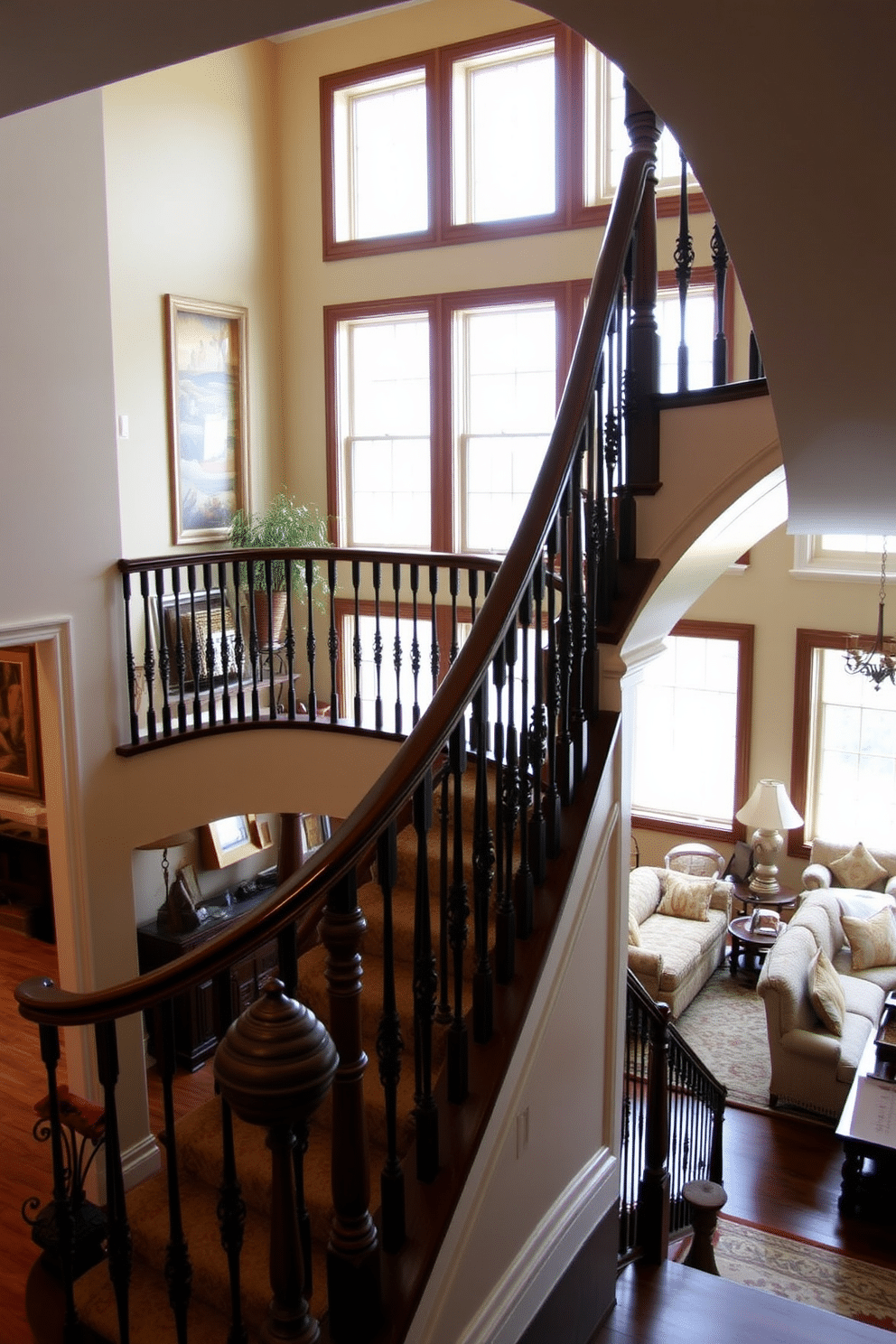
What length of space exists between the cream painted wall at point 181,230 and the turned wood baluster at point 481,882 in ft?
21.8

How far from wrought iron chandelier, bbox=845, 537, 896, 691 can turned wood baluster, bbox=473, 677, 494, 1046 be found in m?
6.14

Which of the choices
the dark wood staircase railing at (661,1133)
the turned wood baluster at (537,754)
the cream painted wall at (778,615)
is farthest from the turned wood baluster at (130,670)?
the cream painted wall at (778,615)

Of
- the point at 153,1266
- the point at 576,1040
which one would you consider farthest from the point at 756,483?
the point at 153,1266

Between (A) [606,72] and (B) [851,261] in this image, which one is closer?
(B) [851,261]

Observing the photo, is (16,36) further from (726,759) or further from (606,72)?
(726,759)

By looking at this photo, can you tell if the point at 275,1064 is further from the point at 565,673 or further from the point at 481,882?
the point at 565,673

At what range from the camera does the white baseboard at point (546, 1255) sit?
2691mm

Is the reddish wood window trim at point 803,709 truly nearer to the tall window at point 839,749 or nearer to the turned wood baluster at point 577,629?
the tall window at point 839,749

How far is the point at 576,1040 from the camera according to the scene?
10.5 feet

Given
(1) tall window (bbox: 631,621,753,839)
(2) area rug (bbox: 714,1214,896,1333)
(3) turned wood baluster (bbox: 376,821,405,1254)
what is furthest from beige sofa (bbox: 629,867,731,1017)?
(3) turned wood baluster (bbox: 376,821,405,1254)

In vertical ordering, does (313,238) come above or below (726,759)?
above

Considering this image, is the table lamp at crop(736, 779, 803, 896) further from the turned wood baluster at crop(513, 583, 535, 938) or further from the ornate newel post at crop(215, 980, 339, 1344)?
the ornate newel post at crop(215, 980, 339, 1344)

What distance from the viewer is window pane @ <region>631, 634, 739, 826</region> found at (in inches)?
374

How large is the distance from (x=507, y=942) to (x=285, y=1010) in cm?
127
